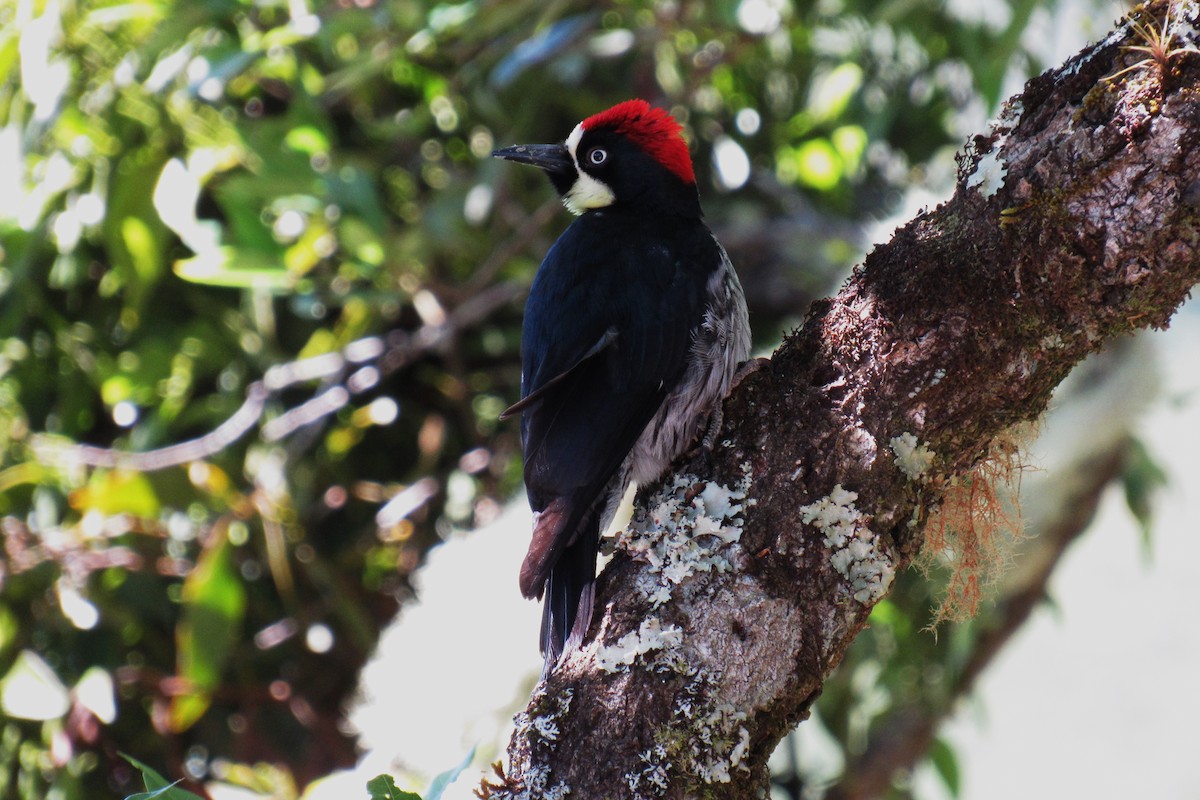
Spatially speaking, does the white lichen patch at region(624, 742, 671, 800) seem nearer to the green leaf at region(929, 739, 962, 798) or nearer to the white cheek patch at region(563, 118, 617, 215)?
the white cheek patch at region(563, 118, 617, 215)

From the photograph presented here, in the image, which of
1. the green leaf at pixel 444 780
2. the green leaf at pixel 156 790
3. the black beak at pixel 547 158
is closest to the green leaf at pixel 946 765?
the black beak at pixel 547 158

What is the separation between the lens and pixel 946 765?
3.37 m

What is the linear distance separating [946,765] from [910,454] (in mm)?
2187

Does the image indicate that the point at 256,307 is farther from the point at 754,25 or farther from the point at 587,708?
the point at 587,708

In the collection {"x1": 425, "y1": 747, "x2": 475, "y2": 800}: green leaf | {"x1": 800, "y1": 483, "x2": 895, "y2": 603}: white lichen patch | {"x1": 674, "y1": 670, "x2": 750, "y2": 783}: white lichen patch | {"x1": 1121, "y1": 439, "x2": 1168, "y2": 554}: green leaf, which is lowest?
{"x1": 1121, "y1": 439, "x2": 1168, "y2": 554}: green leaf

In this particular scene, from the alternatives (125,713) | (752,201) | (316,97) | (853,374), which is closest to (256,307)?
(316,97)

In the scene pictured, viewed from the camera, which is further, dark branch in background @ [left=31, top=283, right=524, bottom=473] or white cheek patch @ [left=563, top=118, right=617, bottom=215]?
dark branch in background @ [left=31, top=283, right=524, bottom=473]

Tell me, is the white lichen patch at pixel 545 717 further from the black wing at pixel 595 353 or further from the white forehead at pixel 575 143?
the white forehead at pixel 575 143

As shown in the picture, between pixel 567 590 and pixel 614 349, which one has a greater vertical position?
pixel 614 349

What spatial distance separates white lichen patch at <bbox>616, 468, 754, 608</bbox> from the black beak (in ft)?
4.25

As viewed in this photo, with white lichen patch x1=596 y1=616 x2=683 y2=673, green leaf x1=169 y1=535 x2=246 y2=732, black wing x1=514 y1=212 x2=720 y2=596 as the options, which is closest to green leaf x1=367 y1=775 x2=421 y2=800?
white lichen patch x1=596 y1=616 x2=683 y2=673

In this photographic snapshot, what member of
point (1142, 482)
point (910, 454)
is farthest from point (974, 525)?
point (1142, 482)

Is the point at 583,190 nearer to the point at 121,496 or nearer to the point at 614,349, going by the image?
the point at 614,349

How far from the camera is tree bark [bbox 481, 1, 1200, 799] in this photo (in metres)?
1.38
